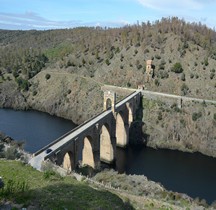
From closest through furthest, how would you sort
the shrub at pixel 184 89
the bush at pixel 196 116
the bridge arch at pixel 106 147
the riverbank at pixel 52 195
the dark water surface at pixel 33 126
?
the riverbank at pixel 52 195
the bridge arch at pixel 106 147
the dark water surface at pixel 33 126
the bush at pixel 196 116
the shrub at pixel 184 89

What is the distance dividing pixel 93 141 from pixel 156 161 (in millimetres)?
13856

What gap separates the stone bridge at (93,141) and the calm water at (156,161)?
3308 millimetres

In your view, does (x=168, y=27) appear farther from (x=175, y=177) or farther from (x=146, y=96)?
(x=175, y=177)

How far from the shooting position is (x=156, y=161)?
48.9 m

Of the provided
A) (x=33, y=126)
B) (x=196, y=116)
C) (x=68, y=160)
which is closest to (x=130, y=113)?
(x=196, y=116)

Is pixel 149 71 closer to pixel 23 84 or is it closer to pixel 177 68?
pixel 177 68

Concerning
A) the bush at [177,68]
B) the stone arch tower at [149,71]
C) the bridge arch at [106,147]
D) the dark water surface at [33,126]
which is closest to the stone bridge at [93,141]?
the bridge arch at [106,147]

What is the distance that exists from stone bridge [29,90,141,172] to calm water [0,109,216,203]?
3.31 meters

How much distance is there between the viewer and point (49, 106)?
7656cm

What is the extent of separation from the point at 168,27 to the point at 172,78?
22128mm

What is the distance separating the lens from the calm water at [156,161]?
41.1 m

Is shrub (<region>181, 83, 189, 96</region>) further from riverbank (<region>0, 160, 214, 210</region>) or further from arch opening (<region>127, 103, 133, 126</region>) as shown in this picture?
riverbank (<region>0, 160, 214, 210</region>)

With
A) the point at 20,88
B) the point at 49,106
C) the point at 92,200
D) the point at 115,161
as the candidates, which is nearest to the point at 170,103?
the point at 115,161

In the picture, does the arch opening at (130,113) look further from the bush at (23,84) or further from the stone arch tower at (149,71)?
the bush at (23,84)
